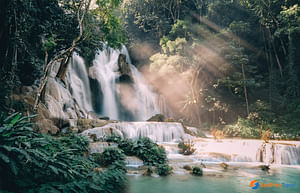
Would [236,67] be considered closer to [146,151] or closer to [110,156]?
[146,151]

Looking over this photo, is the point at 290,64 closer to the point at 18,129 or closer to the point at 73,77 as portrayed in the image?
the point at 73,77

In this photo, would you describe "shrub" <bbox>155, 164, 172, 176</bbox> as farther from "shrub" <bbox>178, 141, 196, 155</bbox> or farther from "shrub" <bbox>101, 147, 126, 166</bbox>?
"shrub" <bbox>178, 141, 196, 155</bbox>

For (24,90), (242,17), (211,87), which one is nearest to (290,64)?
(211,87)

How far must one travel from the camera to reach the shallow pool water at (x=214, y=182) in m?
5.15

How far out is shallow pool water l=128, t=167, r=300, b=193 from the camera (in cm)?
515

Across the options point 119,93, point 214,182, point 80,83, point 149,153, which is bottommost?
point 214,182

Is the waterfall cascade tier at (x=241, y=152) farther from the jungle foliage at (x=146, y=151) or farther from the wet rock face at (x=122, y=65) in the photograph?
the wet rock face at (x=122, y=65)

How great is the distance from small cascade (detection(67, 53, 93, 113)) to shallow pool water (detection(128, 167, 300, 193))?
1450cm

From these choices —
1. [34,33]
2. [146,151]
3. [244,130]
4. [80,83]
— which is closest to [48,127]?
[34,33]

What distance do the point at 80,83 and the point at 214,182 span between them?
1699 cm

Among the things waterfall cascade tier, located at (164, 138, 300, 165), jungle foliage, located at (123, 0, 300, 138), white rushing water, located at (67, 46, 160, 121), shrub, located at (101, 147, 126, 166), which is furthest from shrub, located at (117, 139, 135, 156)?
jungle foliage, located at (123, 0, 300, 138)

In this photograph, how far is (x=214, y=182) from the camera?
580cm

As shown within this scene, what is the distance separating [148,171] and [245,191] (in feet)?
8.94

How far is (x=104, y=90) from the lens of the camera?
22.5 metres
